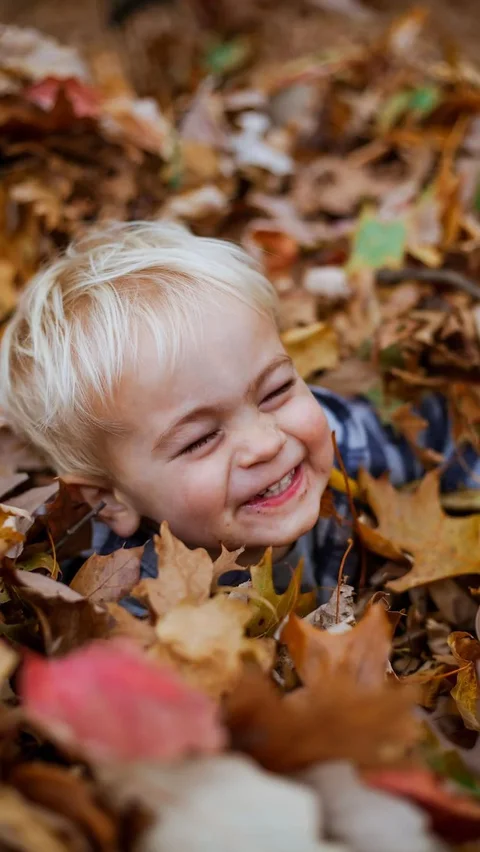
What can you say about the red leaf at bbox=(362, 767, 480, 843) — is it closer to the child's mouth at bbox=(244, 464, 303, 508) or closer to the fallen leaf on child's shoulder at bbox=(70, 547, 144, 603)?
the fallen leaf on child's shoulder at bbox=(70, 547, 144, 603)

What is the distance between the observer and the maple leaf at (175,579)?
115cm

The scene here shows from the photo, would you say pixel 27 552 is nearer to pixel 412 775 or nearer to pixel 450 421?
pixel 412 775

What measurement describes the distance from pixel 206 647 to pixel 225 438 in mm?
568

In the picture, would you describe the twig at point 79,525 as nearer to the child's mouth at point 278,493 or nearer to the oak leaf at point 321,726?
the child's mouth at point 278,493

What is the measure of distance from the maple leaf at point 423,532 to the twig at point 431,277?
2.16 feet

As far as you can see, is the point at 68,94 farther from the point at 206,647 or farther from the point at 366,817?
the point at 366,817

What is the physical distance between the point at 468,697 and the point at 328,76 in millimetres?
2797

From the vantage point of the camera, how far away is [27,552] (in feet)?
4.77

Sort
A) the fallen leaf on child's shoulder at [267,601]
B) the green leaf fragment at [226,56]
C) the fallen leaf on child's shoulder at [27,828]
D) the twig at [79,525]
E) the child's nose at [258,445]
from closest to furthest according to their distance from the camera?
1. the fallen leaf on child's shoulder at [27,828]
2. the fallen leaf on child's shoulder at [267,601]
3. the child's nose at [258,445]
4. the twig at [79,525]
5. the green leaf fragment at [226,56]

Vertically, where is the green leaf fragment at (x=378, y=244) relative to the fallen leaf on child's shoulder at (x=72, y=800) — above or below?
below

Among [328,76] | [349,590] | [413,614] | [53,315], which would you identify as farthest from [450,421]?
[328,76]

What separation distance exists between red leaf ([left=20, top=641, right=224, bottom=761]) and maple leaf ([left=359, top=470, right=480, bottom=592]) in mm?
991

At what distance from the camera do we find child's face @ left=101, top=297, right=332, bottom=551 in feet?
4.75

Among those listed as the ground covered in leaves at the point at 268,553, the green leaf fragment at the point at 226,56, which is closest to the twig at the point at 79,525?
the ground covered in leaves at the point at 268,553
